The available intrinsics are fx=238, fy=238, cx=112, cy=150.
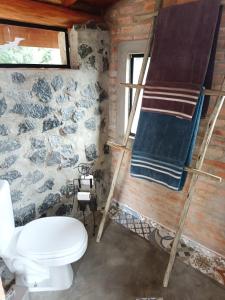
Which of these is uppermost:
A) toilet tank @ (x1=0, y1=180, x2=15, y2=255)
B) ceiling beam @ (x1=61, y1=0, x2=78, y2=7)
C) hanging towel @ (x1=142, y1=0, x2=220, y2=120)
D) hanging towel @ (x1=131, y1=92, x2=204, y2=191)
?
ceiling beam @ (x1=61, y1=0, x2=78, y2=7)

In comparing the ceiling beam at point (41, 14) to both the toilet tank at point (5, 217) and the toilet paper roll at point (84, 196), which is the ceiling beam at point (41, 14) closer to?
the toilet tank at point (5, 217)

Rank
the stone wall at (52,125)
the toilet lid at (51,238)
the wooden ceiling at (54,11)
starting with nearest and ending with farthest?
the toilet lid at (51,238) → the wooden ceiling at (54,11) → the stone wall at (52,125)

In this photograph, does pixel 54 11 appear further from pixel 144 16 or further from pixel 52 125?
pixel 52 125

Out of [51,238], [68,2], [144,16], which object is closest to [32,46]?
[68,2]

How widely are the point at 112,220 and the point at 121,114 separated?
44.2 inches

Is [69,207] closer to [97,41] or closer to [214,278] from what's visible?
[214,278]

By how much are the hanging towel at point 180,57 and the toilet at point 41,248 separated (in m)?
1.10

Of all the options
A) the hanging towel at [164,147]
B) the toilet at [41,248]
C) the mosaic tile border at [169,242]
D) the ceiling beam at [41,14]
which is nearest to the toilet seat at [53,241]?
the toilet at [41,248]

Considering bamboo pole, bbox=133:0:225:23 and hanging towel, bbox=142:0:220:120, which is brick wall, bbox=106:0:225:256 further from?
hanging towel, bbox=142:0:220:120

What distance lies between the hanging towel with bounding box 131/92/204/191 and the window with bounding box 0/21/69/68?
0.97 m

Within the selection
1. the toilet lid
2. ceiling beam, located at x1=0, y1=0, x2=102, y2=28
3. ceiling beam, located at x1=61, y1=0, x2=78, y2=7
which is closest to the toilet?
the toilet lid

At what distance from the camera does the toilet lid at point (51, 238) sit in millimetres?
1595

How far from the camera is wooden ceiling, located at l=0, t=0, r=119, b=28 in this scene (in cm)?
170

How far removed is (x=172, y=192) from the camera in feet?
7.09
